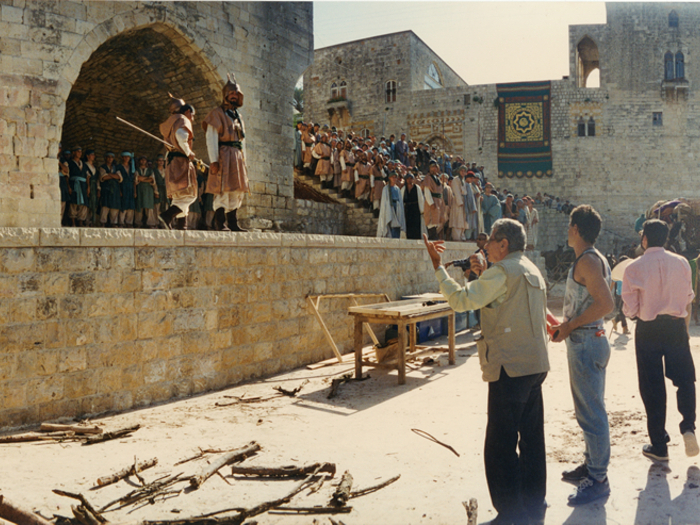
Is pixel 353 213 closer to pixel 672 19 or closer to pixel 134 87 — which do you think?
pixel 134 87

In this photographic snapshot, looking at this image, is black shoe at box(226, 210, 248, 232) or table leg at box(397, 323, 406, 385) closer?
table leg at box(397, 323, 406, 385)

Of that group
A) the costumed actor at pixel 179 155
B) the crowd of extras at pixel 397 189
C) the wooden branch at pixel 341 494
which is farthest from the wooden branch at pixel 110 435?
the crowd of extras at pixel 397 189

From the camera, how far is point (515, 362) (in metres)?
2.45

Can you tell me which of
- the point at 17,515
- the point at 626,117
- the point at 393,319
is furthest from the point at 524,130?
the point at 17,515

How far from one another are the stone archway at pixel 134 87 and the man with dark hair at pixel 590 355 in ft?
27.5

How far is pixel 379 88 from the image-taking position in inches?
1150

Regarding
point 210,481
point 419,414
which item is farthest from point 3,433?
point 419,414

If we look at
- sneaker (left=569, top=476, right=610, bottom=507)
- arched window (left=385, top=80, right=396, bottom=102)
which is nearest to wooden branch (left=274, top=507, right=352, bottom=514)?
sneaker (left=569, top=476, right=610, bottom=507)

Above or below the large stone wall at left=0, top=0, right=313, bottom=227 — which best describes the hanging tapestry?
above

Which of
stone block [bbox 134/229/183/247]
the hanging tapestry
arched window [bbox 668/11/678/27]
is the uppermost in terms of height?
arched window [bbox 668/11/678/27]

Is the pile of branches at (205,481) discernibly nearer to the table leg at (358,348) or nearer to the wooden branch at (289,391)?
the wooden branch at (289,391)

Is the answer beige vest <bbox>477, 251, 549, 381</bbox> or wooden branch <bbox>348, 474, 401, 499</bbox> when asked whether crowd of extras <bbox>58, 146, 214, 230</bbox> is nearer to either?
wooden branch <bbox>348, 474, 401, 499</bbox>

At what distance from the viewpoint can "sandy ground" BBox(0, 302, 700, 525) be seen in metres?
2.65

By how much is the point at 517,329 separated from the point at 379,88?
94.0 feet
